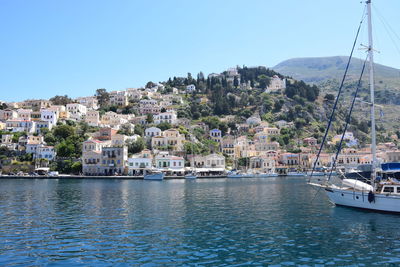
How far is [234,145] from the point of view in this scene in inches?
3986

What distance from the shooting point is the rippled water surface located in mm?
13422

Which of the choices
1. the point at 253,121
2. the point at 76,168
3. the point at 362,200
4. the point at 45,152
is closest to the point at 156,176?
the point at 76,168

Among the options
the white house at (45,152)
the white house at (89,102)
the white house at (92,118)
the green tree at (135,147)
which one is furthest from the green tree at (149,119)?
the white house at (45,152)

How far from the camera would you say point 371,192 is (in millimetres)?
24219

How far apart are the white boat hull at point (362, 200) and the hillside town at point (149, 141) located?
5467 cm

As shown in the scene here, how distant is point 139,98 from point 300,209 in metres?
119

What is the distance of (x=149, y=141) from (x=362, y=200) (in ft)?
241

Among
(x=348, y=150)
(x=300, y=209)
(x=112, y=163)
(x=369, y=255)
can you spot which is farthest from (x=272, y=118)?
(x=369, y=255)

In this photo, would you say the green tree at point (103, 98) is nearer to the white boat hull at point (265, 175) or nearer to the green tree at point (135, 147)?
the green tree at point (135, 147)

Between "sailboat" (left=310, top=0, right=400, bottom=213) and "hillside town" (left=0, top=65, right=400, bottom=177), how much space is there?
2179 inches

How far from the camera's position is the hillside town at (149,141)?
8131 centimetres

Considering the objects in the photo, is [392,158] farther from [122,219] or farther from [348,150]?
[122,219]

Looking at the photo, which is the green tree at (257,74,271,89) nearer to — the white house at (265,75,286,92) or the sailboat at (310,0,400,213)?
the white house at (265,75,286,92)

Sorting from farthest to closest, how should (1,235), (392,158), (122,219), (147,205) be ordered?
(392,158)
(147,205)
(122,219)
(1,235)
